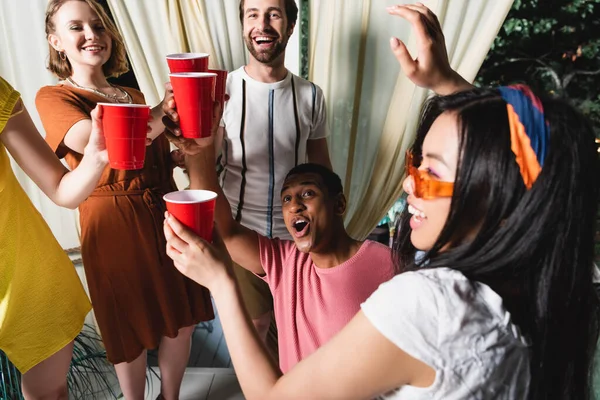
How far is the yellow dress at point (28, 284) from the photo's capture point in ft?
4.98

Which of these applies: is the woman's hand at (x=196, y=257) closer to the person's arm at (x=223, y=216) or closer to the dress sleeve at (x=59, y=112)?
the person's arm at (x=223, y=216)

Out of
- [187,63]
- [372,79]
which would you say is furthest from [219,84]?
[372,79]

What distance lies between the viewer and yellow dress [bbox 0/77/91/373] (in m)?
1.52

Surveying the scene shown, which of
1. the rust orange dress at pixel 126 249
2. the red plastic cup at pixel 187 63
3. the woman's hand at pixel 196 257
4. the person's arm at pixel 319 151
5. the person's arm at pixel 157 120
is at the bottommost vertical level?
the rust orange dress at pixel 126 249

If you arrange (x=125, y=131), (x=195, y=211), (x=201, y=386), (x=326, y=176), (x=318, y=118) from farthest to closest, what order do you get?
1. (x=201, y=386)
2. (x=318, y=118)
3. (x=326, y=176)
4. (x=125, y=131)
5. (x=195, y=211)

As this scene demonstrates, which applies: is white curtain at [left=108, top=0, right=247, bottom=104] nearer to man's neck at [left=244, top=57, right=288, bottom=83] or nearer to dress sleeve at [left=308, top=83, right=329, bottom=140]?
man's neck at [left=244, top=57, right=288, bottom=83]

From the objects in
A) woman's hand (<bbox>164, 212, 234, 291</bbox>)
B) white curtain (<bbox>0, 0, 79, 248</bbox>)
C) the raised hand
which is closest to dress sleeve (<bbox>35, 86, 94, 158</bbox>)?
the raised hand

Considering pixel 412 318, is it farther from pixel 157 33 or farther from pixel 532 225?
pixel 157 33

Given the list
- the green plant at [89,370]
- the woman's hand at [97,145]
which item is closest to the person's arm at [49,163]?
the woman's hand at [97,145]

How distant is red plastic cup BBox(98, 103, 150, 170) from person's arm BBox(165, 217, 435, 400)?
1.00 ft

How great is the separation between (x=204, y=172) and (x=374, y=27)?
3.78ft

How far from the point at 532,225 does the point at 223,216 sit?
0.81 metres

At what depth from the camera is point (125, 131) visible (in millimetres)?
1243

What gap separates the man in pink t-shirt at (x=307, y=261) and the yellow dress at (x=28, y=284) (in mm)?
527
